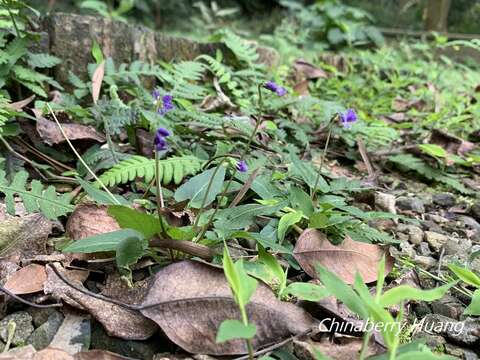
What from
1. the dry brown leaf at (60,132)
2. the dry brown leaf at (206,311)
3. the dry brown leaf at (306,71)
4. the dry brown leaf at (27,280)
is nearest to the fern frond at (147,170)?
the dry brown leaf at (60,132)

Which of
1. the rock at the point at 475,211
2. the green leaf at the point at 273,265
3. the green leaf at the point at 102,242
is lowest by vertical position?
the rock at the point at 475,211

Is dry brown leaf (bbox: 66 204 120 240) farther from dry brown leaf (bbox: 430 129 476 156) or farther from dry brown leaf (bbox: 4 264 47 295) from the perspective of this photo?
dry brown leaf (bbox: 430 129 476 156)

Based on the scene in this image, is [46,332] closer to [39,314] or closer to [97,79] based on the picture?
[39,314]

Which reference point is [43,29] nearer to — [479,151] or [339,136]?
[339,136]

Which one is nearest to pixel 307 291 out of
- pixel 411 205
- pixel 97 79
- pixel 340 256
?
pixel 340 256

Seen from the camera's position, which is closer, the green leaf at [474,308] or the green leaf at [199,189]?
the green leaf at [474,308]

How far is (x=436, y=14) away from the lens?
6.91 metres

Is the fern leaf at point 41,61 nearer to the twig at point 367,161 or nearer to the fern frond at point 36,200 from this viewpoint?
the fern frond at point 36,200

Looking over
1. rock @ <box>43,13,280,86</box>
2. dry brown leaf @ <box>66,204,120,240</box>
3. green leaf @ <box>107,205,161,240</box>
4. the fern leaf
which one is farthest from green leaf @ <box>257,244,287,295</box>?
rock @ <box>43,13,280,86</box>

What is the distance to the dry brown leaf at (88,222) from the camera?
4.03ft

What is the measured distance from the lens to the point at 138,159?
1551 millimetres

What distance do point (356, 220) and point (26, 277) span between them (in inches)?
34.7

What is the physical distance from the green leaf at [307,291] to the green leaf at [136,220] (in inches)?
11.9

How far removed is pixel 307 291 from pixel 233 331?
1.08 ft
